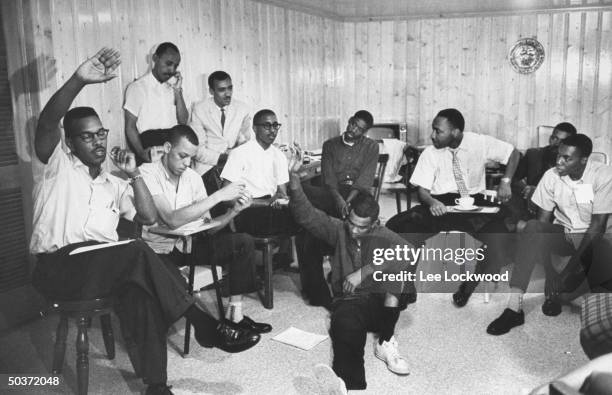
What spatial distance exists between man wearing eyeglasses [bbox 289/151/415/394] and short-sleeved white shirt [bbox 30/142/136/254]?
3.31ft

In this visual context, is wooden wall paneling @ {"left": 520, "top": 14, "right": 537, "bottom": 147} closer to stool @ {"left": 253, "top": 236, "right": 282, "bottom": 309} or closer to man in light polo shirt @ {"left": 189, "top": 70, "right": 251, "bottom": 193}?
man in light polo shirt @ {"left": 189, "top": 70, "right": 251, "bottom": 193}

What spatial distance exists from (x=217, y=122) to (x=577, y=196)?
277 centimetres

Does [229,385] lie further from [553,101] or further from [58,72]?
[553,101]

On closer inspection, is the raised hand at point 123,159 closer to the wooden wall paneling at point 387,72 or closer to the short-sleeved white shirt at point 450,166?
the short-sleeved white shirt at point 450,166

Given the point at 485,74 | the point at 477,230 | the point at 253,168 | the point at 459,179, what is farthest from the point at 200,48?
the point at 485,74

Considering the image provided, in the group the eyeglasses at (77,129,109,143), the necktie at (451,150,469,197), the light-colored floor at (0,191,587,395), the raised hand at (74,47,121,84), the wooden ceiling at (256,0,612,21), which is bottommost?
the light-colored floor at (0,191,587,395)

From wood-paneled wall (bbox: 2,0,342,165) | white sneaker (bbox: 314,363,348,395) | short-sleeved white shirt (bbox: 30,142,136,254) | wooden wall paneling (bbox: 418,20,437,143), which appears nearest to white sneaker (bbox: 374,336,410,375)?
white sneaker (bbox: 314,363,348,395)

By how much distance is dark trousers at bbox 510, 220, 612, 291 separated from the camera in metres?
3.51

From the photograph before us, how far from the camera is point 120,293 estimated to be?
2.51 metres

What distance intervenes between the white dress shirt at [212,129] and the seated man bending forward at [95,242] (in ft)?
6.00

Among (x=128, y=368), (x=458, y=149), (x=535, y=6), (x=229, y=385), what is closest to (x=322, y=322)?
(x=229, y=385)

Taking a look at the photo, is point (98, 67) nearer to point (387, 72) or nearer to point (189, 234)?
point (189, 234)

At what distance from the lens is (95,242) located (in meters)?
2.66

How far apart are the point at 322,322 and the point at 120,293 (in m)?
1.45
